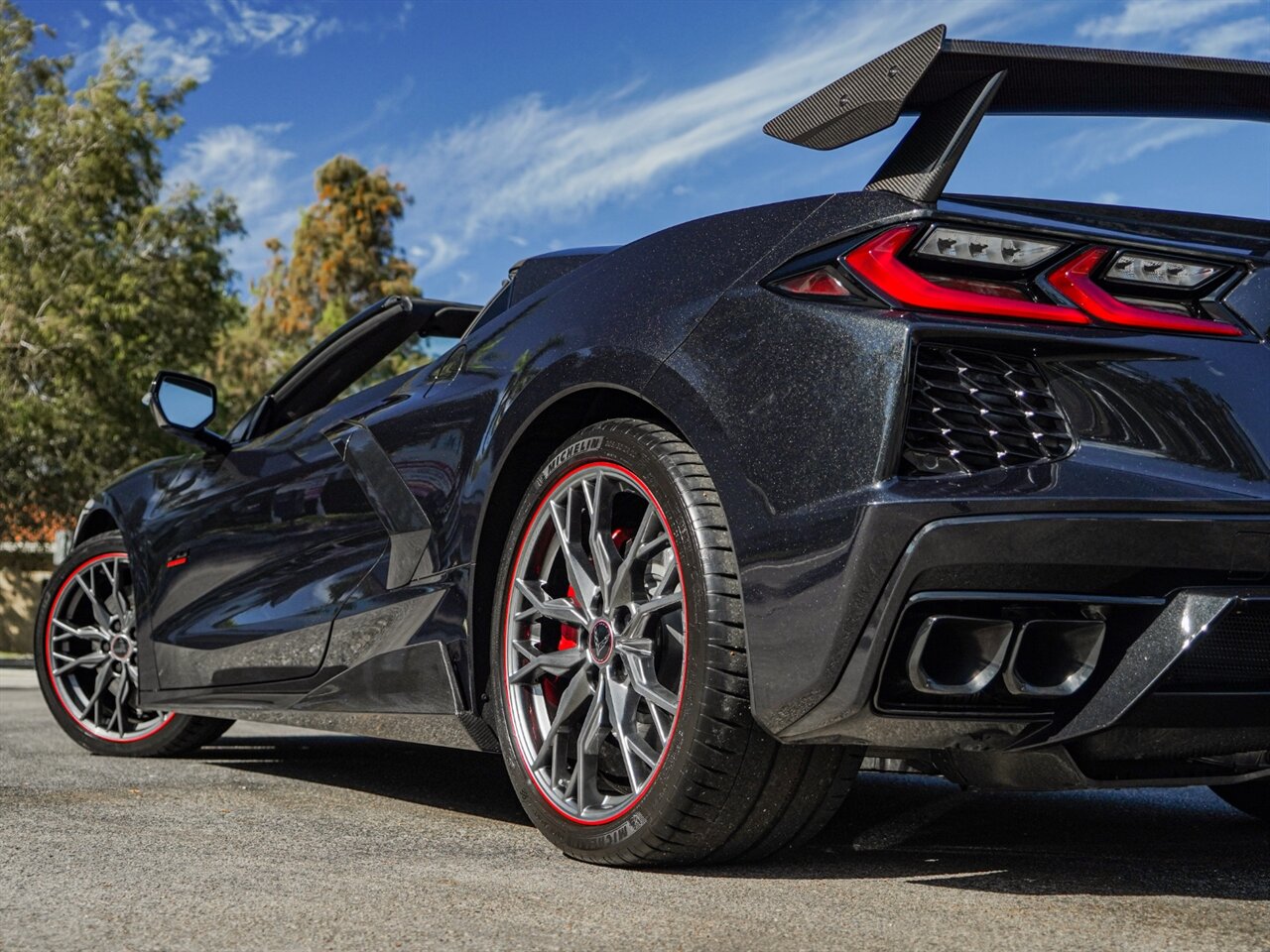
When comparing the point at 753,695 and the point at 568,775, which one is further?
the point at 568,775

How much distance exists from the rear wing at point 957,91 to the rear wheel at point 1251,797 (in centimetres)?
183

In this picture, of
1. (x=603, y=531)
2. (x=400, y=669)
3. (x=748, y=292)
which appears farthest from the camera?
(x=400, y=669)

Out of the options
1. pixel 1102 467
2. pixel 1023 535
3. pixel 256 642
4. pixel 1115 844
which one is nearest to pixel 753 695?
pixel 1023 535

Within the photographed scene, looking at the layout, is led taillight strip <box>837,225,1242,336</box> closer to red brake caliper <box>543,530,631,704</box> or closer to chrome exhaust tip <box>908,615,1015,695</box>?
chrome exhaust tip <box>908,615,1015,695</box>

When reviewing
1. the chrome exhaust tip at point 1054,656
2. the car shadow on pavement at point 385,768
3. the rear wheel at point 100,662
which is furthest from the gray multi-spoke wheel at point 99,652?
the chrome exhaust tip at point 1054,656

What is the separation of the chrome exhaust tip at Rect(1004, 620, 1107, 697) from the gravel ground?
0.39 meters

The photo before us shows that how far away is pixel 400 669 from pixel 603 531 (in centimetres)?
74

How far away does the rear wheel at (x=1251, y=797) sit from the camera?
3.63 meters

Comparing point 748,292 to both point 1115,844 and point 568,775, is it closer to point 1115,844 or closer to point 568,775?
point 568,775

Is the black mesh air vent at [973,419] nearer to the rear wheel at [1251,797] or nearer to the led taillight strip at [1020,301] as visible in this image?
the led taillight strip at [1020,301]

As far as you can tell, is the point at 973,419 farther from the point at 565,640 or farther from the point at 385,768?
the point at 385,768

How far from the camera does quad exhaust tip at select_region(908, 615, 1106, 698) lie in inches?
88.5

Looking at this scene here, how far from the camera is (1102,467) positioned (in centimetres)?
225

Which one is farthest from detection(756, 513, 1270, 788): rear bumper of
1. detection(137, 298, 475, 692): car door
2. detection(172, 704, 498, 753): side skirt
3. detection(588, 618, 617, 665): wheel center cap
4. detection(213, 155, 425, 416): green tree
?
detection(213, 155, 425, 416): green tree
